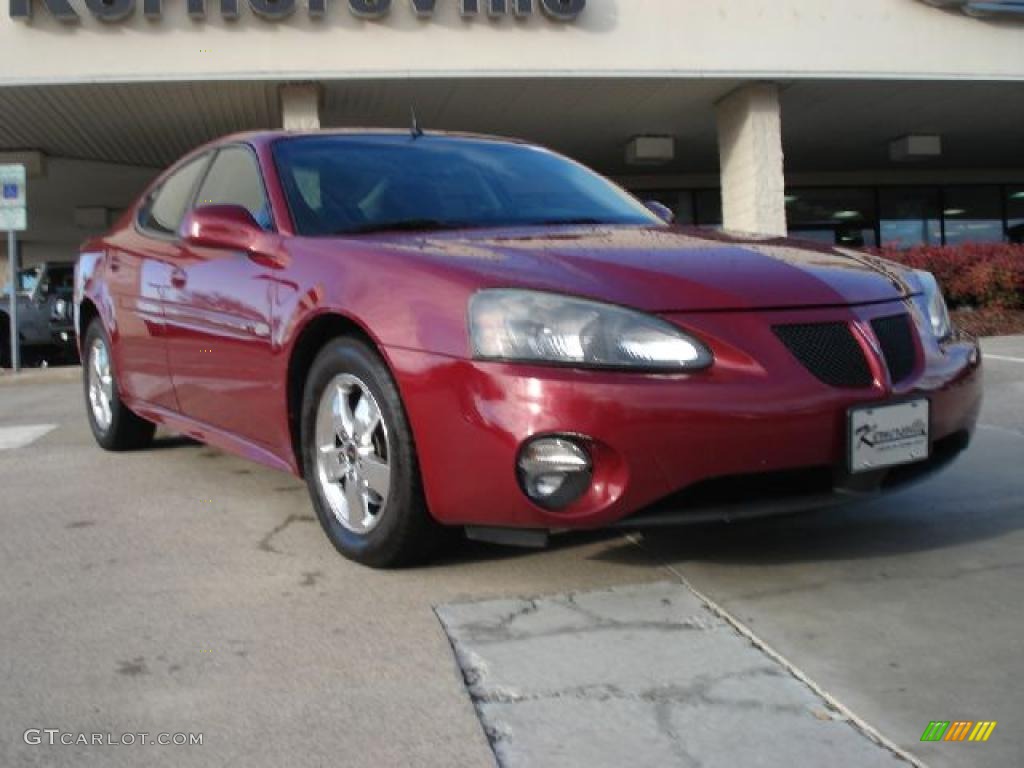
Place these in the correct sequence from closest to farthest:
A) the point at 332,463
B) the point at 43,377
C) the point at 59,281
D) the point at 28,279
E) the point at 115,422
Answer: the point at 332,463, the point at 115,422, the point at 43,377, the point at 59,281, the point at 28,279

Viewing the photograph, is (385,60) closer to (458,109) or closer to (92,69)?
(458,109)

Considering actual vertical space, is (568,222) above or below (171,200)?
below

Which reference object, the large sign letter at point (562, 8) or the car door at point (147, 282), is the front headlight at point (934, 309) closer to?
the car door at point (147, 282)

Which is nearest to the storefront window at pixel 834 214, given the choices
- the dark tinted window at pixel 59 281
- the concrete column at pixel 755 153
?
the concrete column at pixel 755 153

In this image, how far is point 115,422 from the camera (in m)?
5.47

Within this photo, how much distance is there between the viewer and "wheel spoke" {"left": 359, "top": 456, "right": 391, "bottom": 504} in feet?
10.3

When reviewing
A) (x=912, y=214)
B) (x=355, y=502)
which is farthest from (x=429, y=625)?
(x=912, y=214)

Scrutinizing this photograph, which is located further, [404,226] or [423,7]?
[423,7]

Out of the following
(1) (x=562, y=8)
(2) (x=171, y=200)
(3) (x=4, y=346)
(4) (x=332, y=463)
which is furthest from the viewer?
(3) (x=4, y=346)

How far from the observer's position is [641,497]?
9.18 ft

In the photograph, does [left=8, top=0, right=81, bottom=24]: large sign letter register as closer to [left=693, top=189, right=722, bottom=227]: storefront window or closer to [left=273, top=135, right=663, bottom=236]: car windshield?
[left=273, top=135, right=663, bottom=236]: car windshield

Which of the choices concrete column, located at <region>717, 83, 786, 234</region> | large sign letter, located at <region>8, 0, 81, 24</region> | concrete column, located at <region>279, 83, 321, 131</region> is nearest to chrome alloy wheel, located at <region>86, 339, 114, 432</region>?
concrete column, located at <region>279, 83, 321, 131</region>

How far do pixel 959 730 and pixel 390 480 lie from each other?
5.45 ft

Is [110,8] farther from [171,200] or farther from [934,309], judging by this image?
[934,309]
